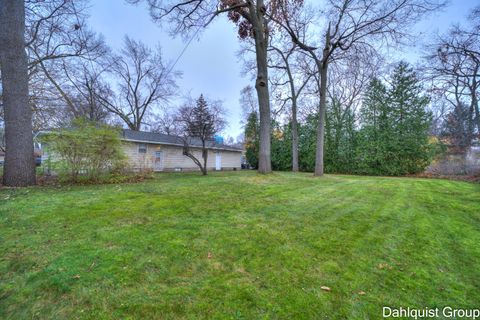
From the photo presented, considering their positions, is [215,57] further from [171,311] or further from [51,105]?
[171,311]

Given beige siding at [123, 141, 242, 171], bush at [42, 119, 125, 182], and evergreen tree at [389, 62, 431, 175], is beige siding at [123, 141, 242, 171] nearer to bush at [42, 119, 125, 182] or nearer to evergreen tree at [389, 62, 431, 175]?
bush at [42, 119, 125, 182]

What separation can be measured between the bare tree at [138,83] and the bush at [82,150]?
16.2 metres

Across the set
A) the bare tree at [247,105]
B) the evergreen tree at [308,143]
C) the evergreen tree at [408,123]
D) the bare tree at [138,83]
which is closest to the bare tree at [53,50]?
the bare tree at [138,83]

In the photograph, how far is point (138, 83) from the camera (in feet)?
75.8

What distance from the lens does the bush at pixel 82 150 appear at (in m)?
7.46

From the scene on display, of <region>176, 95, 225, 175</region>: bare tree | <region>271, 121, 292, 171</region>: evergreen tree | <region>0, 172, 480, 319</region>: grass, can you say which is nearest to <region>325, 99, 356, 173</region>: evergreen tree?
<region>271, 121, 292, 171</region>: evergreen tree

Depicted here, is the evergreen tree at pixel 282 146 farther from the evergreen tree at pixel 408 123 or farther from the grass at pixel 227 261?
the grass at pixel 227 261

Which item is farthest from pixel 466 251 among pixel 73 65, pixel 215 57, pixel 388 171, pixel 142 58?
pixel 142 58

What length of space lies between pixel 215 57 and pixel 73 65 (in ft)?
32.6

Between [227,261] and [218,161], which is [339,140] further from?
[227,261]

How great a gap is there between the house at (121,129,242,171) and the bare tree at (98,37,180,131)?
26.9ft

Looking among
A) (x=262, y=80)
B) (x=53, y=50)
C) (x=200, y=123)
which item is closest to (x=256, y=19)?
(x=262, y=80)

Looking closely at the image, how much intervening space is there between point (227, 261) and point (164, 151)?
14998 mm

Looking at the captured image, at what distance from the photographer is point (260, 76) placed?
368 inches
